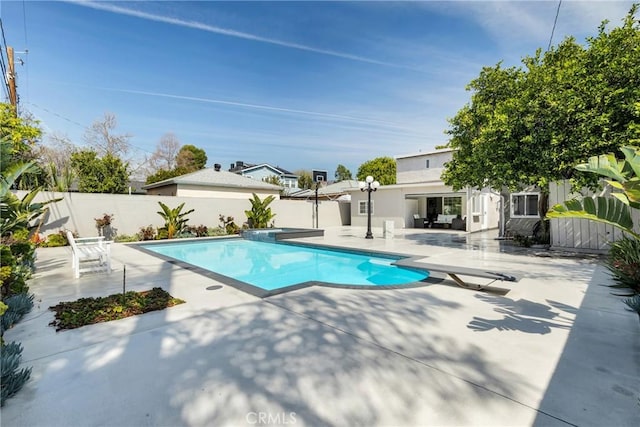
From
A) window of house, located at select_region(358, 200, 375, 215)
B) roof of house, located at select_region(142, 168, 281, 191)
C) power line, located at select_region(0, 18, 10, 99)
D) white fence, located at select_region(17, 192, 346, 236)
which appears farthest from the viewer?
window of house, located at select_region(358, 200, 375, 215)

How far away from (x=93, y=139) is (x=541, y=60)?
3665 centimetres

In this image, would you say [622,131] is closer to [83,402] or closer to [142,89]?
[83,402]

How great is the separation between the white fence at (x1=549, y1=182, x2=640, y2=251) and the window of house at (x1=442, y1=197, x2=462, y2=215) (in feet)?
39.2

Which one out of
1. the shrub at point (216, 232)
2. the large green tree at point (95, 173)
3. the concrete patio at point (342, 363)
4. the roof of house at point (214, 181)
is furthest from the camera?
the large green tree at point (95, 173)

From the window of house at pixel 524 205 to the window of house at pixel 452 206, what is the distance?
6.84 metres

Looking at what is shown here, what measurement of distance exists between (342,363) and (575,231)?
11728 mm

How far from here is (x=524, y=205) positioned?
51.0ft

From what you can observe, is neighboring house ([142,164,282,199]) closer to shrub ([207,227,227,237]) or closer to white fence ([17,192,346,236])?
white fence ([17,192,346,236])

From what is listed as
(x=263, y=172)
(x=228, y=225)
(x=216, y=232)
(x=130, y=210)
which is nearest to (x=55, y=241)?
(x=130, y=210)

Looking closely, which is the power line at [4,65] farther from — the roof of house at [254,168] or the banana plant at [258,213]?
the roof of house at [254,168]

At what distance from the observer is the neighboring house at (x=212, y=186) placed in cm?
1997

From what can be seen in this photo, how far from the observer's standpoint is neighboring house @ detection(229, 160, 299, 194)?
4991cm

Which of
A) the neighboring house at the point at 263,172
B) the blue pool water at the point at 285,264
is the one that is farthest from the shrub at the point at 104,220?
the neighboring house at the point at 263,172

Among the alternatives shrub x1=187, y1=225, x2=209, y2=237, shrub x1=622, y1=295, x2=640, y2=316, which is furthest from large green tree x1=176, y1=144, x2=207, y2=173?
shrub x1=622, y1=295, x2=640, y2=316
